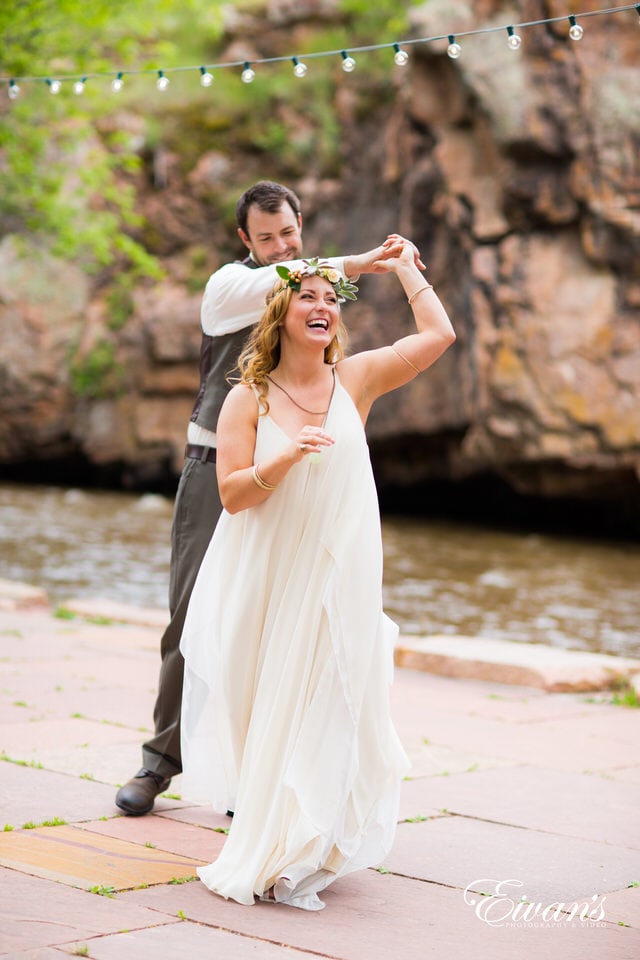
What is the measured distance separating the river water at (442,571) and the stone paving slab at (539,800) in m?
5.18

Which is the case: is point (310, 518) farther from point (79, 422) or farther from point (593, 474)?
point (79, 422)

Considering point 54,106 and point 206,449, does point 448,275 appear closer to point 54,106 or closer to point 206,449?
point 54,106

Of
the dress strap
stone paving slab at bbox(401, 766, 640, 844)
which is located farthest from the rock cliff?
the dress strap

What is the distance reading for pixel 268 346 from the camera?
4113 millimetres

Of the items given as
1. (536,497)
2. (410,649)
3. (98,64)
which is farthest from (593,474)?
(410,649)

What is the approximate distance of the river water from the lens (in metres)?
12.1

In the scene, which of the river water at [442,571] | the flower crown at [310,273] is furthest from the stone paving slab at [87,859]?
the river water at [442,571]

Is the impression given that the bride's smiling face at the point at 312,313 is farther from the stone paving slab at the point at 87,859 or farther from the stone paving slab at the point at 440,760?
the stone paving slab at the point at 440,760

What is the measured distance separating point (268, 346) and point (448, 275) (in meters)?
18.1

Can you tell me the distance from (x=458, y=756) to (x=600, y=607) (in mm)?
7603

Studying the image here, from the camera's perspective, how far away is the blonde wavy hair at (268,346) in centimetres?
407

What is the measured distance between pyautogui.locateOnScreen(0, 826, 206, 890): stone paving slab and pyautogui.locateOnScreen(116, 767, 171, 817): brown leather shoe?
270mm

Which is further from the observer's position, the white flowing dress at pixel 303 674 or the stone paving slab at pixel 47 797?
the stone paving slab at pixel 47 797

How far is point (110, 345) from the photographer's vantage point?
82.8 feet
